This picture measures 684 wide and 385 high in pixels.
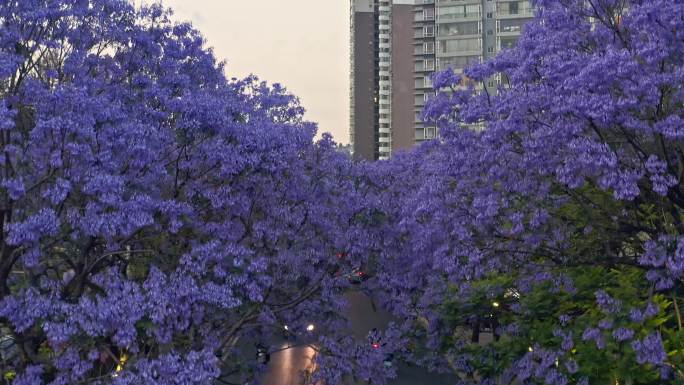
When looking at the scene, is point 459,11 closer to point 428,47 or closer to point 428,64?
point 428,47

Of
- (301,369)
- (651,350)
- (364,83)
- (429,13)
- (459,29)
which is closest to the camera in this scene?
(651,350)

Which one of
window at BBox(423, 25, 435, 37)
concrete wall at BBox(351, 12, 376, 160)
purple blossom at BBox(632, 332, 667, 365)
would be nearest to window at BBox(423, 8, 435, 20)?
window at BBox(423, 25, 435, 37)

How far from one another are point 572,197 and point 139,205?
755 cm

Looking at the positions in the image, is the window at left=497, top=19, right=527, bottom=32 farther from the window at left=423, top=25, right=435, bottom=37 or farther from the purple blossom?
the purple blossom

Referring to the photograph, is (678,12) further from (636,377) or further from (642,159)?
(636,377)

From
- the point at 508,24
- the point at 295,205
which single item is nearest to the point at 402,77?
the point at 508,24

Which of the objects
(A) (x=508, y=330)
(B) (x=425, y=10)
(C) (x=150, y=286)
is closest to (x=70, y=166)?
(C) (x=150, y=286)

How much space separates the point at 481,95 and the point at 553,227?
292 centimetres

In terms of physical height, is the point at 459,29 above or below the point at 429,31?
below

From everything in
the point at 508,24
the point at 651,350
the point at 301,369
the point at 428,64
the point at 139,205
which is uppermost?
the point at 508,24

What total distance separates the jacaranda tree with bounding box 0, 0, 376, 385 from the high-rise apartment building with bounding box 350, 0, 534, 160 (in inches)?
1200

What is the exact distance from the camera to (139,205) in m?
10.6

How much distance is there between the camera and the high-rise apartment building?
7256 cm

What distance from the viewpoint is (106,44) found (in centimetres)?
1322
